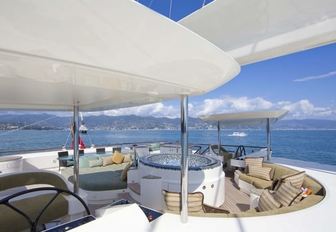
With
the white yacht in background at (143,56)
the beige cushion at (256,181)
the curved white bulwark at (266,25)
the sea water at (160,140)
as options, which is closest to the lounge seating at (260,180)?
the beige cushion at (256,181)

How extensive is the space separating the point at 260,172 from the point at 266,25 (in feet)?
11.1

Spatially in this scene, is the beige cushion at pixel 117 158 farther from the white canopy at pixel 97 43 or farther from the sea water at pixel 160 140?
the white canopy at pixel 97 43

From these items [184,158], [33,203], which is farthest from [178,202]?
[33,203]

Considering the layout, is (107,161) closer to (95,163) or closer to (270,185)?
(95,163)

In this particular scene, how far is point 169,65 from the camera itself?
1.12m

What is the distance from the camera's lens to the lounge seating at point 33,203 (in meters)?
2.42

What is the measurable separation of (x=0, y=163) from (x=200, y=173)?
499 centimetres

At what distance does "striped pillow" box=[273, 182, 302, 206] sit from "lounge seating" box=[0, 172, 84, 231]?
2.72 metres

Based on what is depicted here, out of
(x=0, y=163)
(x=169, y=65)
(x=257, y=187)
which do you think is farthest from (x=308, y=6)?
(x=0, y=163)

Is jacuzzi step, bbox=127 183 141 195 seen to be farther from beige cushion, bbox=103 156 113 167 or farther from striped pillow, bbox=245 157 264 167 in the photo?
striped pillow, bbox=245 157 264 167

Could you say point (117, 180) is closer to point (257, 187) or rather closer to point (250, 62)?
point (257, 187)

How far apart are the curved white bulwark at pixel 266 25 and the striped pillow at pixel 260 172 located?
275cm

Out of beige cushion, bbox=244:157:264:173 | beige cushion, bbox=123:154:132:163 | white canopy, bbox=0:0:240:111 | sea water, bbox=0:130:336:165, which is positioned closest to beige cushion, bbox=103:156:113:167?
beige cushion, bbox=123:154:132:163

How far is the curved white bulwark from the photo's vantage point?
10.5 ft
